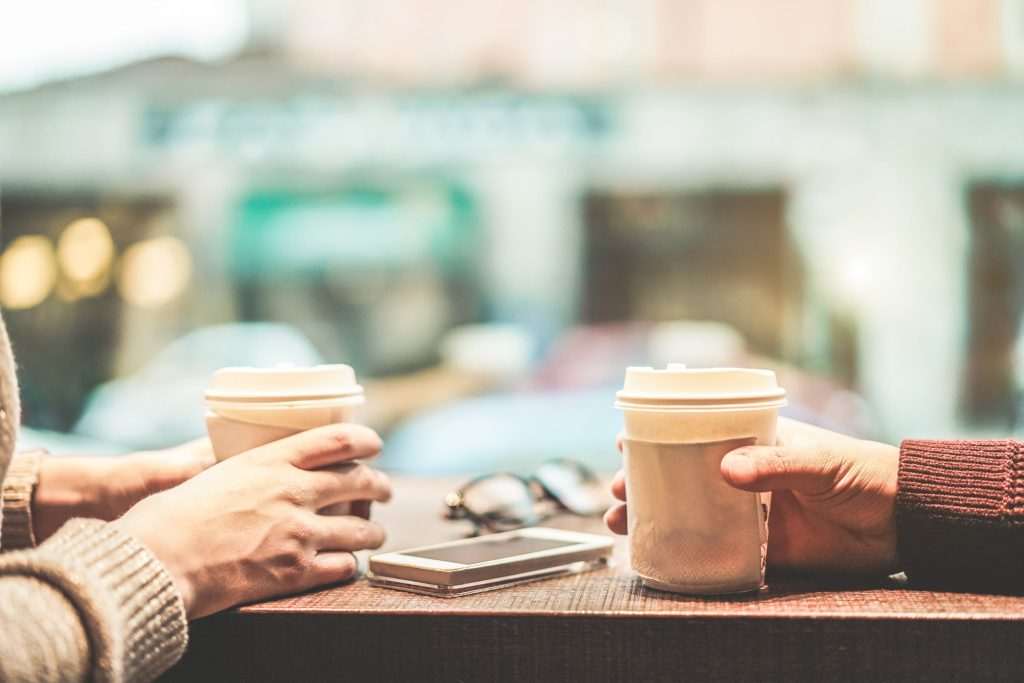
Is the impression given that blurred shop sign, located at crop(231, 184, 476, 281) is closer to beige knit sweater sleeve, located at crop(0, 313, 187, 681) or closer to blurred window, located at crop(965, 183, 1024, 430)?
blurred window, located at crop(965, 183, 1024, 430)

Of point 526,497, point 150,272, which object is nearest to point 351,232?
point 150,272

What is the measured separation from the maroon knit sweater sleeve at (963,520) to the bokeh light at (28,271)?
7.27m

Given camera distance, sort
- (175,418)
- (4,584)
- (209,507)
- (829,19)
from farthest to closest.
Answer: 1. (829,19)
2. (175,418)
3. (209,507)
4. (4,584)

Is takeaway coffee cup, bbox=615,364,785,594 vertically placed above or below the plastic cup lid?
below

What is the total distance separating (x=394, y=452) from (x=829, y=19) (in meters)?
4.45

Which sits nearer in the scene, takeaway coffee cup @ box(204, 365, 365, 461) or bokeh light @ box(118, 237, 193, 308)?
takeaway coffee cup @ box(204, 365, 365, 461)

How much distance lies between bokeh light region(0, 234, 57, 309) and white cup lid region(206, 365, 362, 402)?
6811mm

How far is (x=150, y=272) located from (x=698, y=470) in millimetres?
6848

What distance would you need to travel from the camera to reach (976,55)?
22.2 feet

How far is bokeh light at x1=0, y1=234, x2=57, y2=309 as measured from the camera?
23.2ft

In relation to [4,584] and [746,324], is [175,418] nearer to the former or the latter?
[746,324]

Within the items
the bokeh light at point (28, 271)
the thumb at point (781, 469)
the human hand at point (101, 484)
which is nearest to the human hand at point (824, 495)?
the thumb at point (781, 469)

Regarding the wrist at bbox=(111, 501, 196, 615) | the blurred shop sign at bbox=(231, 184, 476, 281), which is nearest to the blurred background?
the blurred shop sign at bbox=(231, 184, 476, 281)

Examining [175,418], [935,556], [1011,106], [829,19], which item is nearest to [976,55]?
[1011,106]
